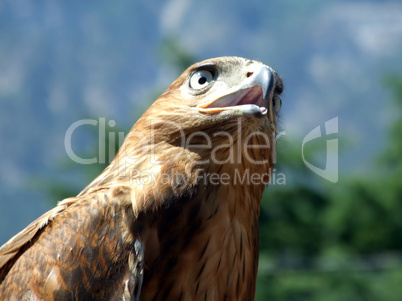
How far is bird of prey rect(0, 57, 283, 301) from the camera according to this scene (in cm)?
258

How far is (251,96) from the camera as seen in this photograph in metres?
2.91

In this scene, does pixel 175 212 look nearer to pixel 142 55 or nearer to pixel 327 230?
pixel 327 230

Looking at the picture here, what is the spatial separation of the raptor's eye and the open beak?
129 millimetres

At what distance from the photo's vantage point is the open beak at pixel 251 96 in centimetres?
281

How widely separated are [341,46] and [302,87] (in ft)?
15.4

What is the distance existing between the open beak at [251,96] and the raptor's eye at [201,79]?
13cm

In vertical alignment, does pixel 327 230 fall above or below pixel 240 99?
below

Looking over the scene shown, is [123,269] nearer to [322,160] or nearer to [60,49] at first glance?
[322,160]

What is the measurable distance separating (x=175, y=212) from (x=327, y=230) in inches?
448

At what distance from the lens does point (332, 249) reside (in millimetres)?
13000
